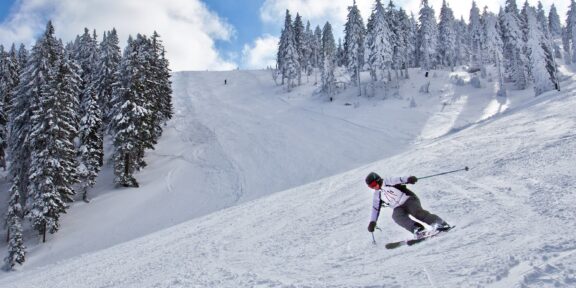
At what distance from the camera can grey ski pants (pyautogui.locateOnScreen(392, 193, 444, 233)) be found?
8273 millimetres

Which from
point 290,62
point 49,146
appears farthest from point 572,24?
point 49,146

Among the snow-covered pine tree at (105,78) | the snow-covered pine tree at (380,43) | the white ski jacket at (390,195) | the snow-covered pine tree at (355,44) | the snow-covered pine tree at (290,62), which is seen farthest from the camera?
the snow-covered pine tree at (290,62)

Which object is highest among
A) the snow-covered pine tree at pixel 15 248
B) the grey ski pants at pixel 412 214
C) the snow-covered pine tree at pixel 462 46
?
the snow-covered pine tree at pixel 462 46

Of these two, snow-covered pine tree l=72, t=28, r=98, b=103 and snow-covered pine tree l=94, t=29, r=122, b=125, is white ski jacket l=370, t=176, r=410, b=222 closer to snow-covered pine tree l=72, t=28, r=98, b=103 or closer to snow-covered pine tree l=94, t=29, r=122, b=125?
snow-covered pine tree l=94, t=29, r=122, b=125

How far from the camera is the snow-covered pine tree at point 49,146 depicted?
31.1m

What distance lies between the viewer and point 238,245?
1348cm

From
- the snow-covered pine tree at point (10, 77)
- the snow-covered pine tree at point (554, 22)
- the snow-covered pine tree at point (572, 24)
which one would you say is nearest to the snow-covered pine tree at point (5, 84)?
the snow-covered pine tree at point (10, 77)

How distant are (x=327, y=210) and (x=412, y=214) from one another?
24.7ft

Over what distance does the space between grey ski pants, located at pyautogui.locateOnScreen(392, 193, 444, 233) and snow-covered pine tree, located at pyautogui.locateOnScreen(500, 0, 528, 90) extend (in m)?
58.9

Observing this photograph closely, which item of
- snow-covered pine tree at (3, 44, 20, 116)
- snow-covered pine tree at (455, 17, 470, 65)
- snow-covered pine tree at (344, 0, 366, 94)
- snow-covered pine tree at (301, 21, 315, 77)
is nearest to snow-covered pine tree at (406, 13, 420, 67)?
snow-covered pine tree at (455, 17, 470, 65)

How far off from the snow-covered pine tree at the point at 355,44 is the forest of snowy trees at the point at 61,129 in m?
31.5

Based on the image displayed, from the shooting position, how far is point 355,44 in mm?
66375

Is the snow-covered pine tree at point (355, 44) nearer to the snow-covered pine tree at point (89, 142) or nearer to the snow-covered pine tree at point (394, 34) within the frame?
the snow-covered pine tree at point (394, 34)

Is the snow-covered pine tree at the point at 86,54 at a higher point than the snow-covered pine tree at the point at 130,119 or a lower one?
higher
